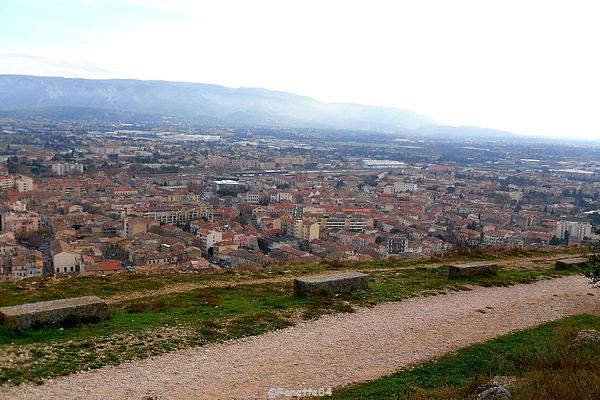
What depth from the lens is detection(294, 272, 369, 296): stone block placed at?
378 inches

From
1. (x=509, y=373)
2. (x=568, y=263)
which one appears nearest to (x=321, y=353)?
(x=509, y=373)

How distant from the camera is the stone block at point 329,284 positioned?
9594mm

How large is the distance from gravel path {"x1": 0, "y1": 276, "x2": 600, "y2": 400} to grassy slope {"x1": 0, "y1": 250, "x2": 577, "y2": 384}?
0.31m

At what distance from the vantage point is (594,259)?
10.5 m

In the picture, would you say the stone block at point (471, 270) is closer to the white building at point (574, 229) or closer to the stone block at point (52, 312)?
the stone block at point (52, 312)

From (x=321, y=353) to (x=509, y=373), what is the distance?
2.29m

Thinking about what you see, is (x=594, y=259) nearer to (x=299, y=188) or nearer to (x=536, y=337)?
(x=536, y=337)

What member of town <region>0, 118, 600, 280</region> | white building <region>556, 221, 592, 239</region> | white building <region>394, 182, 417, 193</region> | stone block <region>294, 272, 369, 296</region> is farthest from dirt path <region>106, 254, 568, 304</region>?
white building <region>394, 182, 417, 193</region>

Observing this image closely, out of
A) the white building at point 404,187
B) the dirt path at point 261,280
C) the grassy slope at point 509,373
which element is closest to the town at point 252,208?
the white building at point 404,187

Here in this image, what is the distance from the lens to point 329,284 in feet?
32.3

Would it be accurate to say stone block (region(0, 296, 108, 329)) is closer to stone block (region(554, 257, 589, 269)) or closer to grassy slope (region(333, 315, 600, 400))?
grassy slope (region(333, 315, 600, 400))

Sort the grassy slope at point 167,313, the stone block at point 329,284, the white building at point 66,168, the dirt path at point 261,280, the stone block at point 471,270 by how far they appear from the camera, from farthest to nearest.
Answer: the white building at point 66,168 < the stone block at point 471,270 < the dirt path at point 261,280 < the stone block at point 329,284 < the grassy slope at point 167,313

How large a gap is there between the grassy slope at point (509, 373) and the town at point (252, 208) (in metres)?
8.88

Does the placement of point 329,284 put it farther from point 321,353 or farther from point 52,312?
point 52,312
